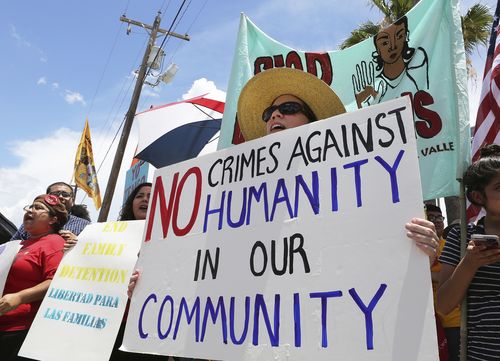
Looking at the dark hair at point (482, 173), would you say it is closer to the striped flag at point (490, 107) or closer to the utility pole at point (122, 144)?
the striped flag at point (490, 107)

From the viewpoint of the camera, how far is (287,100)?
6.68 ft

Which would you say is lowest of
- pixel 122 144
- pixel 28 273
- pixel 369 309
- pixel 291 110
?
pixel 369 309

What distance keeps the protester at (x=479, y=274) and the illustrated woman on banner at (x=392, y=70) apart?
4.49 ft

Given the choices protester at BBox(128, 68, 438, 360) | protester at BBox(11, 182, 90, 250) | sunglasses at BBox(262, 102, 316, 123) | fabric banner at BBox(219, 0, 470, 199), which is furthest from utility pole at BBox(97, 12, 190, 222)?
sunglasses at BBox(262, 102, 316, 123)

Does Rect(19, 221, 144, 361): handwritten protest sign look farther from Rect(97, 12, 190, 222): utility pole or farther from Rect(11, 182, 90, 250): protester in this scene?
Rect(97, 12, 190, 222): utility pole

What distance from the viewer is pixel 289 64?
3750mm

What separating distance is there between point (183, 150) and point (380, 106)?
13.3ft

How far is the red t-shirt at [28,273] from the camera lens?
248 cm

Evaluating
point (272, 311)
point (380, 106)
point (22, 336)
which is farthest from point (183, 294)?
point (22, 336)

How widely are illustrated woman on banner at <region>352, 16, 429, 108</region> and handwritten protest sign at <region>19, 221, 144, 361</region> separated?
6.47 ft

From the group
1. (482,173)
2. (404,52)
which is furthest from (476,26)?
(482,173)

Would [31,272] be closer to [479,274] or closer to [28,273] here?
[28,273]

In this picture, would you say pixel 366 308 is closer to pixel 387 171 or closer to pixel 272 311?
pixel 272 311

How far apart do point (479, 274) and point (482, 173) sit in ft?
1.26
